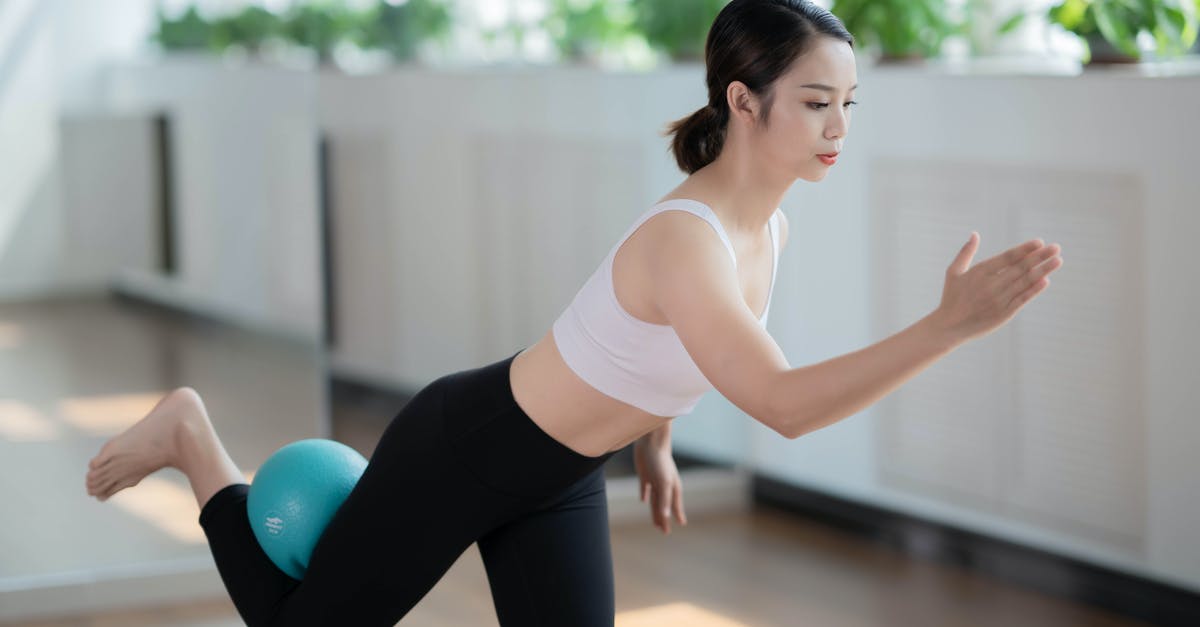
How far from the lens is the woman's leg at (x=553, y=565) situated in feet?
6.68

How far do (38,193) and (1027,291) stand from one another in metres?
2.23

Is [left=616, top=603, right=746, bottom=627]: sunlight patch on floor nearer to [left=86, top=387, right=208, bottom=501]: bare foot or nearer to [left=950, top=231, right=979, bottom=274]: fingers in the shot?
[left=86, top=387, right=208, bottom=501]: bare foot

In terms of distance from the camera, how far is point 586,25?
4.03m

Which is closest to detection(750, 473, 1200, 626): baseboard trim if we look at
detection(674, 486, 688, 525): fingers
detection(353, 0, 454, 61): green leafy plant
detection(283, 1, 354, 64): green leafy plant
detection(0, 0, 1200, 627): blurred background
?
detection(0, 0, 1200, 627): blurred background

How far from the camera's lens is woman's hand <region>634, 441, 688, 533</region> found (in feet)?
7.34

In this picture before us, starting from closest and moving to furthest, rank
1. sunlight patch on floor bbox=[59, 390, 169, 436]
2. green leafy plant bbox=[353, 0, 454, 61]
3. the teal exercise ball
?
1. the teal exercise ball
2. sunlight patch on floor bbox=[59, 390, 169, 436]
3. green leafy plant bbox=[353, 0, 454, 61]

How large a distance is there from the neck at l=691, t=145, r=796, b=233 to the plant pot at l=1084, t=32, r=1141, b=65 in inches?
61.3

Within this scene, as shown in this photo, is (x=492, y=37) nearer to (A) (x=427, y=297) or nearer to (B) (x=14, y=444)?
(A) (x=427, y=297)

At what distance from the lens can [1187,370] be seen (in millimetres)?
2938

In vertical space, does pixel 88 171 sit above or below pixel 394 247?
above

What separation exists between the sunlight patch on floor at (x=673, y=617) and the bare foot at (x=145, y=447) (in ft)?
3.56

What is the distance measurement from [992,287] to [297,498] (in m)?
1.07

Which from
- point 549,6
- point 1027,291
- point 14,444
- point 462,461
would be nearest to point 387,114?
point 549,6

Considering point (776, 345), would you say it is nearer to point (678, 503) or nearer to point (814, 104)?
point (814, 104)
